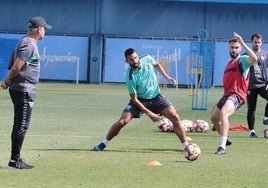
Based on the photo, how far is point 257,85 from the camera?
746 inches

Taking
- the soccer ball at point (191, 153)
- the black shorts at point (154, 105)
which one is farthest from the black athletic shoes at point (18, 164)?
the black shorts at point (154, 105)

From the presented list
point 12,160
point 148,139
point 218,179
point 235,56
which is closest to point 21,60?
point 12,160

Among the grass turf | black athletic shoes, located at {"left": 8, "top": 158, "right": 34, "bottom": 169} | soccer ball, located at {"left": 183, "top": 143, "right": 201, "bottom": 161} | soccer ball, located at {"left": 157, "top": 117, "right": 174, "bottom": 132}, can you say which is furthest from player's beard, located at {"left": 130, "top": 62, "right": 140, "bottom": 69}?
soccer ball, located at {"left": 157, "top": 117, "right": 174, "bottom": 132}

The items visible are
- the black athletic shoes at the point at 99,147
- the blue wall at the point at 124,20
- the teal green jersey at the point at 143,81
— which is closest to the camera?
the teal green jersey at the point at 143,81

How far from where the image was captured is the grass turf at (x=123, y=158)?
36.6ft

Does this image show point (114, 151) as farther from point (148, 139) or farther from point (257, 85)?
point (257, 85)

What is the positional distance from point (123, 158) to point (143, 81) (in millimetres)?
1588

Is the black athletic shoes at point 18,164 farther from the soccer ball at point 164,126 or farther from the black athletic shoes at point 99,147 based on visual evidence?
the soccer ball at point 164,126

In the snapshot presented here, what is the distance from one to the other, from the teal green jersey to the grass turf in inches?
40.1

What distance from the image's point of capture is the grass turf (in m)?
11.2

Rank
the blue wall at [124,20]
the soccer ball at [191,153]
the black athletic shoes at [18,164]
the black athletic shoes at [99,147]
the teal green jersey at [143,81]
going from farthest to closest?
the blue wall at [124,20] < the black athletic shoes at [99,147] < the teal green jersey at [143,81] < the soccer ball at [191,153] < the black athletic shoes at [18,164]

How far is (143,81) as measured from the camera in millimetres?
14758

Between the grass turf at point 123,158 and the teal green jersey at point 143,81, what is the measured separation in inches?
40.1

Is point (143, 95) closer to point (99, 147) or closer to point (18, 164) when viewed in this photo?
point (99, 147)
